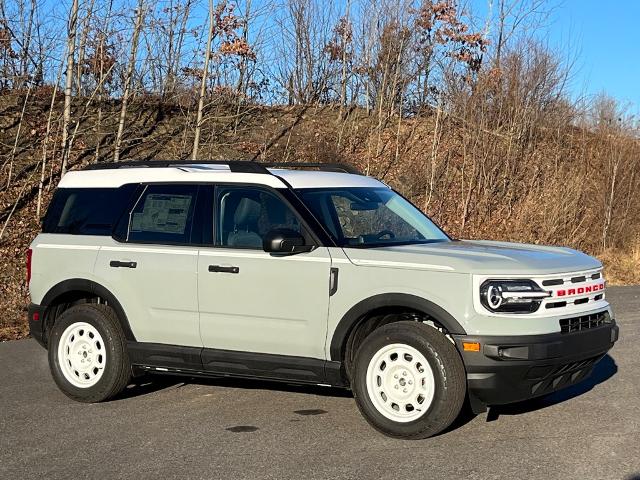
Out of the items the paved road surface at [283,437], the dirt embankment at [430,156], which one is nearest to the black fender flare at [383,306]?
the paved road surface at [283,437]

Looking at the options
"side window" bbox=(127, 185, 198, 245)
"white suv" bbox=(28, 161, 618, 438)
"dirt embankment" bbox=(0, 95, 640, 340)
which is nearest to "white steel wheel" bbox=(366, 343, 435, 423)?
"white suv" bbox=(28, 161, 618, 438)

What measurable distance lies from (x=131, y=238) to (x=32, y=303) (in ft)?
4.05

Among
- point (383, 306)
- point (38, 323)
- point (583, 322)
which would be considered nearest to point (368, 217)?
point (383, 306)

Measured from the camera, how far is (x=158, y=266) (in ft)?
22.2

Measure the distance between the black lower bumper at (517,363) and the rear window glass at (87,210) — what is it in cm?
319

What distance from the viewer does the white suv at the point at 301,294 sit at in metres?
5.62

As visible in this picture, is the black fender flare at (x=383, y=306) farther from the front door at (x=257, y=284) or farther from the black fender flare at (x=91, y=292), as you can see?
the black fender flare at (x=91, y=292)

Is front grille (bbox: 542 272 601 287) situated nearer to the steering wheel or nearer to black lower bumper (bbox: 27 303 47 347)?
the steering wheel

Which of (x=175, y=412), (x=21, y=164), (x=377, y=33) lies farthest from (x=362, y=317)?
(x=377, y=33)

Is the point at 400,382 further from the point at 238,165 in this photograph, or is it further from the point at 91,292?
the point at 91,292

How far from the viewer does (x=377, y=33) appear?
23938mm

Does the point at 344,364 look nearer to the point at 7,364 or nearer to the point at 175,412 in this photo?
the point at 175,412

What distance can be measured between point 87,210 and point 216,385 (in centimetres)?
191

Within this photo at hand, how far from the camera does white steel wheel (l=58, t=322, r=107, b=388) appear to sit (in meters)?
7.07
